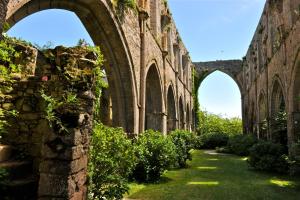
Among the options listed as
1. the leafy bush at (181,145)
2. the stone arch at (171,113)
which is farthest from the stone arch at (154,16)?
the stone arch at (171,113)

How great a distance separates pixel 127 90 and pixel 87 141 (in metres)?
6.07

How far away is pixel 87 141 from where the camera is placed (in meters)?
4.35

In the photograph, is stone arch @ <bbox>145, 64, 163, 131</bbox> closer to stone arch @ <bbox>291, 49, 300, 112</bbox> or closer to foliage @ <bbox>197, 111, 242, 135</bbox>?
stone arch @ <bbox>291, 49, 300, 112</bbox>

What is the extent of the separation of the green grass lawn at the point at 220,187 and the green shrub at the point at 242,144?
24.4 ft

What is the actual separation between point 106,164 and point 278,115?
34.8 ft

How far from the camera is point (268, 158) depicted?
443 inches

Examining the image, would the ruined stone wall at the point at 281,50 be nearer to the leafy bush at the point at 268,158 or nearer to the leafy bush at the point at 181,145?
the leafy bush at the point at 268,158

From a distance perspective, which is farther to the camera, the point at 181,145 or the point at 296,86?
the point at 181,145

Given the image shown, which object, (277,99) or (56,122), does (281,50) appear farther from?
(56,122)

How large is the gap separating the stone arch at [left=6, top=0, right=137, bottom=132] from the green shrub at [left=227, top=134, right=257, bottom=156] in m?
9.90

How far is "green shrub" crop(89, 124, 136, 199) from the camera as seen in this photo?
5252 mm

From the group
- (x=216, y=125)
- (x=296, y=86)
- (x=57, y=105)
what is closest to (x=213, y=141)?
(x=216, y=125)

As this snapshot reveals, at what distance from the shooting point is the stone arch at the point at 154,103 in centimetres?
1477

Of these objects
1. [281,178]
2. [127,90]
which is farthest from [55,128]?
[281,178]
